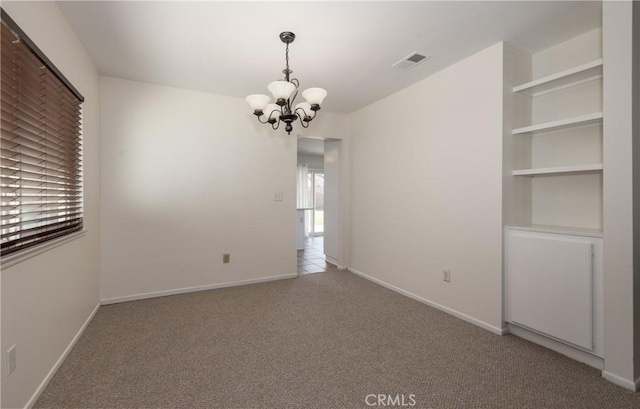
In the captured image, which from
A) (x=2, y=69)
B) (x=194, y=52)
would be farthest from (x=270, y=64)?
(x=2, y=69)

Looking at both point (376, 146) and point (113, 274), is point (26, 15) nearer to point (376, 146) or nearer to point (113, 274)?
point (113, 274)

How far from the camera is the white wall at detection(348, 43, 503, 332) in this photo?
2.57 metres

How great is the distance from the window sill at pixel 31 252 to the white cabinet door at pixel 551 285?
128 inches

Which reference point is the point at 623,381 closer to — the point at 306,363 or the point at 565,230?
the point at 565,230

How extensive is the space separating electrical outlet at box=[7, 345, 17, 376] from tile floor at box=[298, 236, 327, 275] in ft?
10.7

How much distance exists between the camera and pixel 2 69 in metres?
1.36

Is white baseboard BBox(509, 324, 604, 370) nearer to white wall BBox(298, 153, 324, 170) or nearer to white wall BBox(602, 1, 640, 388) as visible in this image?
white wall BBox(602, 1, 640, 388)

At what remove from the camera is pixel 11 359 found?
1.43 meters

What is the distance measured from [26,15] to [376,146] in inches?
133

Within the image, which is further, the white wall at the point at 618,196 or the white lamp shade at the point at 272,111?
the white lamp shade at the point at 272,111

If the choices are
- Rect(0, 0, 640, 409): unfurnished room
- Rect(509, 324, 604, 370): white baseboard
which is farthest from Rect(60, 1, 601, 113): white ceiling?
Rect(509, 324, 604, 370): white baseboard

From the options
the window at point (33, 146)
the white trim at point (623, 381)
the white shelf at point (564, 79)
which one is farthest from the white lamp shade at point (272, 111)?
the white trim at point (623, 381)

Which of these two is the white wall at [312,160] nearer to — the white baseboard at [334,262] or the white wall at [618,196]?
the white baseboard at [334,262]

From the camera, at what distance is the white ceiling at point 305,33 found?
205 centimetres
